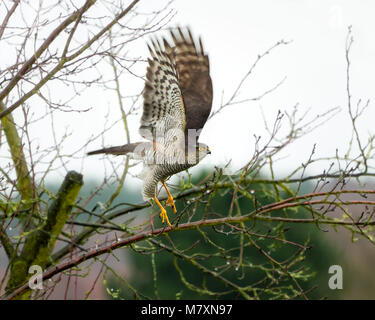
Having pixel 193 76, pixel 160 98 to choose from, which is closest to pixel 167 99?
pixel 160 98

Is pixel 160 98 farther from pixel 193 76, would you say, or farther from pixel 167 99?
pixel 193 76

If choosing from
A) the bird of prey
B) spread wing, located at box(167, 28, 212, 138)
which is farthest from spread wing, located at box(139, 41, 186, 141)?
spread wing, located at box(167, 28, 212, 138)

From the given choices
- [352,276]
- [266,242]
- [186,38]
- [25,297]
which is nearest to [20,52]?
[186,38]

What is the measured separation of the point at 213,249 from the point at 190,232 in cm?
103

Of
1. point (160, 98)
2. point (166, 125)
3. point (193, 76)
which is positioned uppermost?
Answer: point (193, 76)

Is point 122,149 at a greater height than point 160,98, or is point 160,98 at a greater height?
point 160,98

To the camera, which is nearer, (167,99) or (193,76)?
(167,99)

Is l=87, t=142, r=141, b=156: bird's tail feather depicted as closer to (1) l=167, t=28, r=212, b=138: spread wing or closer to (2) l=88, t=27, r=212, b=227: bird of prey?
(2) l=88, t=27, r=212, b=227: bird of prey

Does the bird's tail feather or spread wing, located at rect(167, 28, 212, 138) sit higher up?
spread wing, located at rect(167, 28, 212, 138)

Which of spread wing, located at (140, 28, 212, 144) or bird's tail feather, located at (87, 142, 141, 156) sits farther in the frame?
bird's tail feather, located at (87, 142, 141, 156)

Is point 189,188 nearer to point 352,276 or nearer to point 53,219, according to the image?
point 53,219

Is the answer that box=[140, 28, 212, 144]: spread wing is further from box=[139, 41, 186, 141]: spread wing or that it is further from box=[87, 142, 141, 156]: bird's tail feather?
box=[87, 142, 141, 156]: bird's tail feather

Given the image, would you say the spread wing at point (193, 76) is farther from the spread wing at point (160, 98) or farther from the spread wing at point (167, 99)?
the spread wing at point (160, 98)
